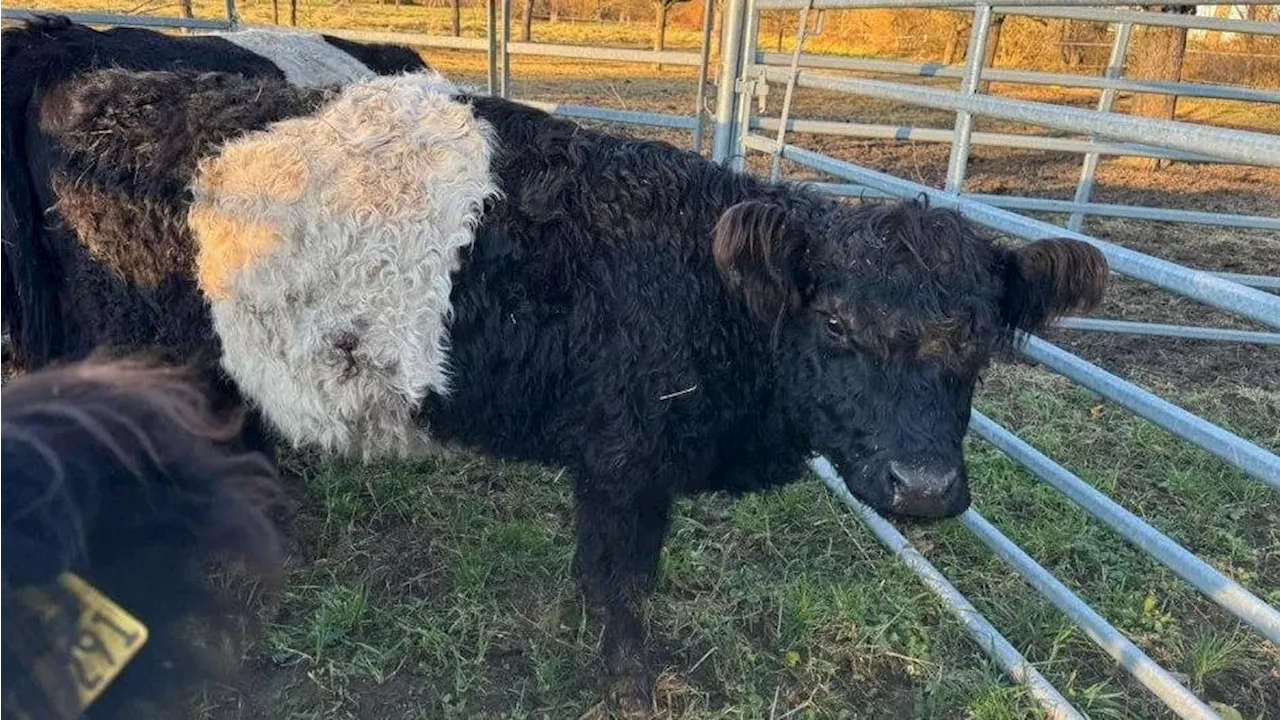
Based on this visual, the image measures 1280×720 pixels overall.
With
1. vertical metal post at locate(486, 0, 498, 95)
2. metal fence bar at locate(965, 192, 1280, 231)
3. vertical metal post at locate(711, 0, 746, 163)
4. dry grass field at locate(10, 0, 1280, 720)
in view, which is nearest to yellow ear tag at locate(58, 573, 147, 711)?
dry grass field at locate(10, 0, 1280, 720)

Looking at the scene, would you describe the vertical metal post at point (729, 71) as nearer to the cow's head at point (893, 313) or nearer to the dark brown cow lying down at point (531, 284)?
the dark brown cow lying down at point (531, 284)

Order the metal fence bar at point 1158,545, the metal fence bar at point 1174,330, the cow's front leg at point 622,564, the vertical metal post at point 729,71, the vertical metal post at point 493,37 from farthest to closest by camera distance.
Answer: the vertical metal post at point 493,37 < the metal fence bar at point 1174,330 < the vertical metal post at point 729,71 < the cow's front leg at point 622,564 < the metal fence bar at point 1158,545

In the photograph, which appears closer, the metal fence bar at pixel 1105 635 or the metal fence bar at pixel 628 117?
the metal fence bar at pixel 1105 635

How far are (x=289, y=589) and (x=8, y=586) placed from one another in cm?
248

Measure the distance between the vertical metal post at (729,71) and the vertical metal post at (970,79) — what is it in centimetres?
132

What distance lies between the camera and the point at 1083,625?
8.91ft

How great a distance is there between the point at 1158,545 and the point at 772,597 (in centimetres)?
135

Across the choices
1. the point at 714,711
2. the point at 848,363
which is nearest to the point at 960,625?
the point at 714,711

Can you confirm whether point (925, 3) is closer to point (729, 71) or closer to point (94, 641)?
point (729, 71)

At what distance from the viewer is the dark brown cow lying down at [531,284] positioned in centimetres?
246

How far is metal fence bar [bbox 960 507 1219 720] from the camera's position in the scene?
232 cm

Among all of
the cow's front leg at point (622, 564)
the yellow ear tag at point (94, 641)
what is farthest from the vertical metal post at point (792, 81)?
the yellow ear tag at point (94, 641)

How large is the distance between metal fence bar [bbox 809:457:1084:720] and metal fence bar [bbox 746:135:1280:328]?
3.34 ft

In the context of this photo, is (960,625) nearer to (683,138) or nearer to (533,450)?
(533,450)
